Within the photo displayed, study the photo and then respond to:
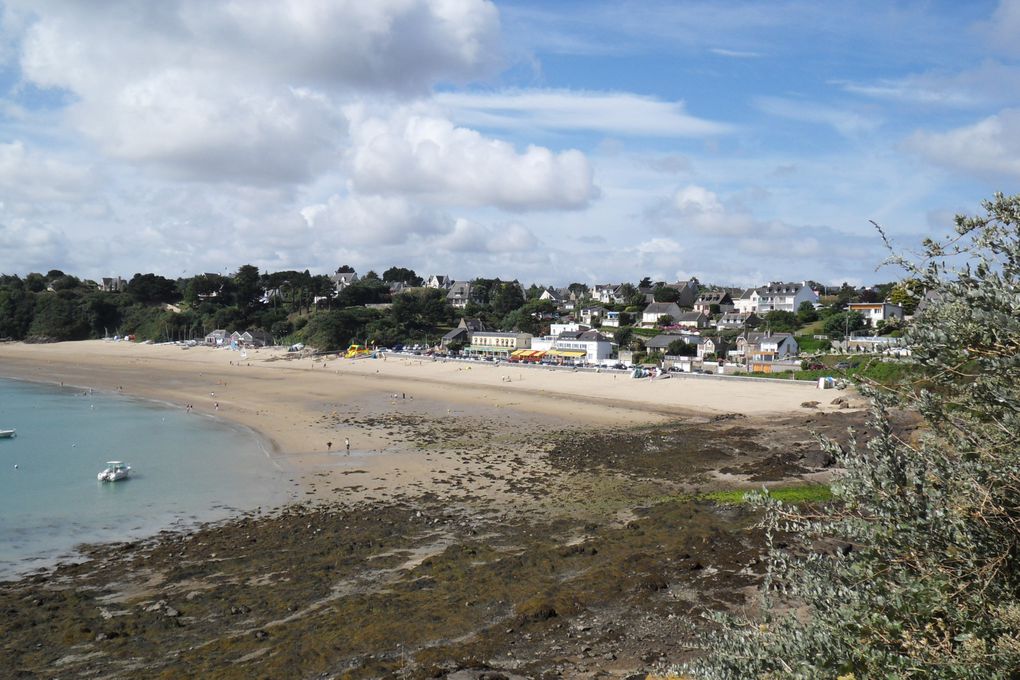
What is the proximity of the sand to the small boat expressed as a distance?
5777 mm

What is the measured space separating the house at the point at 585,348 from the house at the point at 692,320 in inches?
619

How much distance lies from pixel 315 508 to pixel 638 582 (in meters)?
11.7

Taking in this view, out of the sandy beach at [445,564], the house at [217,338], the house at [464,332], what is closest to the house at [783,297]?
the house at [464,332]

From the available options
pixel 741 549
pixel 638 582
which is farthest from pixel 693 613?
pixel 741 549

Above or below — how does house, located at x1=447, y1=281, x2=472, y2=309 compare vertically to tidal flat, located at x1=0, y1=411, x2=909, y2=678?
above

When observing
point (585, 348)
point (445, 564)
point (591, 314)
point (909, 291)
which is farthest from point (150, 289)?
point (909, 291)

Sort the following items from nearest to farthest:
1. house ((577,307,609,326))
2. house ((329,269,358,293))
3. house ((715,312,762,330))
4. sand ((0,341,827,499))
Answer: sand ((0,341,827,499)) → house ((715,312,762,330)) → house ((577,307,609,326)) → house ((329,269,358,293))

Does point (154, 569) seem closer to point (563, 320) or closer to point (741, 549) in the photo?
point (741, 549)

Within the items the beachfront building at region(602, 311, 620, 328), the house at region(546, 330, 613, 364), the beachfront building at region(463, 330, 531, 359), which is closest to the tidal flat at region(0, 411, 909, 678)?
the house at region(546, 330, 613, 364)

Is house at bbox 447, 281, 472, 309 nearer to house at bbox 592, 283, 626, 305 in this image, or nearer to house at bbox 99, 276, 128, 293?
house at bbox 592, 283, 626, 305

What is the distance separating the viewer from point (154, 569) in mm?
16469

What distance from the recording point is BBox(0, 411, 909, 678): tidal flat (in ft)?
37.0

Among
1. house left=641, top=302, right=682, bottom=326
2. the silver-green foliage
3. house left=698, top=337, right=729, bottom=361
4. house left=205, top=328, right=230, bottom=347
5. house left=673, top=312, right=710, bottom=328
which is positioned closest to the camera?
the silver-green foliage

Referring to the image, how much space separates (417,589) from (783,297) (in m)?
82.7
